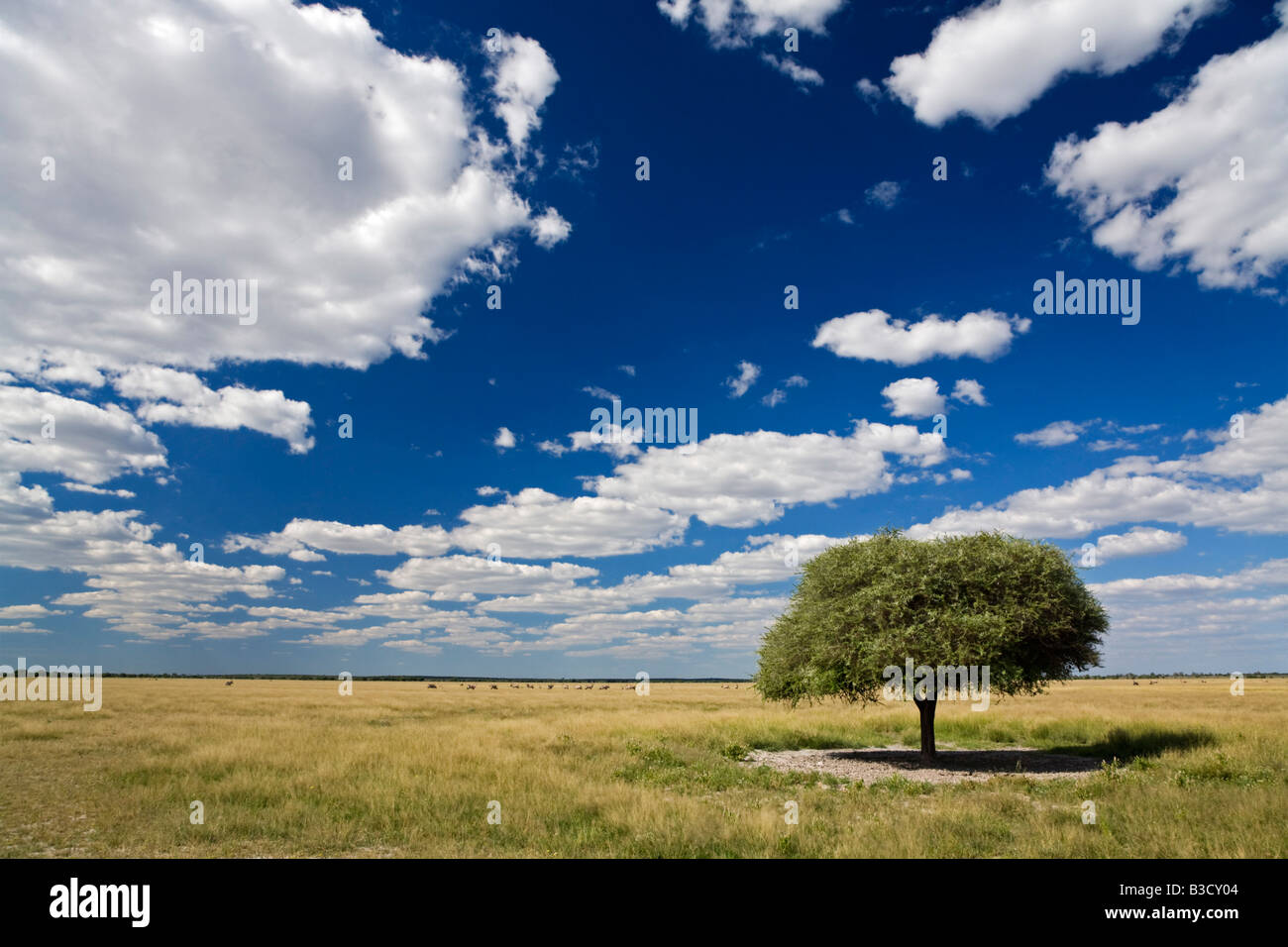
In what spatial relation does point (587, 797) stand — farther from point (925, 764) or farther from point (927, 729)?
point (927, 729)

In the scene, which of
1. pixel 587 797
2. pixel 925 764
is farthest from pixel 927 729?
pixel 587 797

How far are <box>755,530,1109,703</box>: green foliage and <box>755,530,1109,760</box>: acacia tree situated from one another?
0.12ft

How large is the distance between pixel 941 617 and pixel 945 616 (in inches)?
5.3

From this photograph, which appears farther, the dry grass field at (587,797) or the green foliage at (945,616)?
the green foliage at (945,616)

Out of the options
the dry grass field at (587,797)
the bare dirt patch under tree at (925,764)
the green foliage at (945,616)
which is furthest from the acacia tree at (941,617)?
the dry grass field at (587,797)

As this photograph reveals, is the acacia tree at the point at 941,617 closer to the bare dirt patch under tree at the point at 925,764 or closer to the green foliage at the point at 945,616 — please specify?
the green foliage at the point at 945,616

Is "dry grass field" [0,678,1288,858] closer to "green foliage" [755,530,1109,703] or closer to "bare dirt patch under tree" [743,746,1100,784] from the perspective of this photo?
"bare dirt patch under tree" [743,746,1100,784]

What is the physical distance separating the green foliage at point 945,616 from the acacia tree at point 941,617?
37 millimetres

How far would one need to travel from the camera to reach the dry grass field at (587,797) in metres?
12.6

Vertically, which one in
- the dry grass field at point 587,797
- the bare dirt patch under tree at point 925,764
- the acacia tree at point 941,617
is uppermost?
the acacia tree at point 941,617

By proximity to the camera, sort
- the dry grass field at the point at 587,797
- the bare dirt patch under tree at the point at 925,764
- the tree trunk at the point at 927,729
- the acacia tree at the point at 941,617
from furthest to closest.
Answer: the tree trunk at the point at 927,729 → the acacia tree at the point at 941,617 → the bare dirt patch under tree at the point at 925,764 → the dry grass field at the point at 587,797

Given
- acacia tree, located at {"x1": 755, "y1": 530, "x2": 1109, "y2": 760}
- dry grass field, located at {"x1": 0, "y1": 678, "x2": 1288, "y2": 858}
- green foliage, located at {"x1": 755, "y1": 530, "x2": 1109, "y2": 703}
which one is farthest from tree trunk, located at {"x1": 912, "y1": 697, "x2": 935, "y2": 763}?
dry grass field, located at {"x1": 0, "y1": 678, "x2": 1288, "y2": 858}
